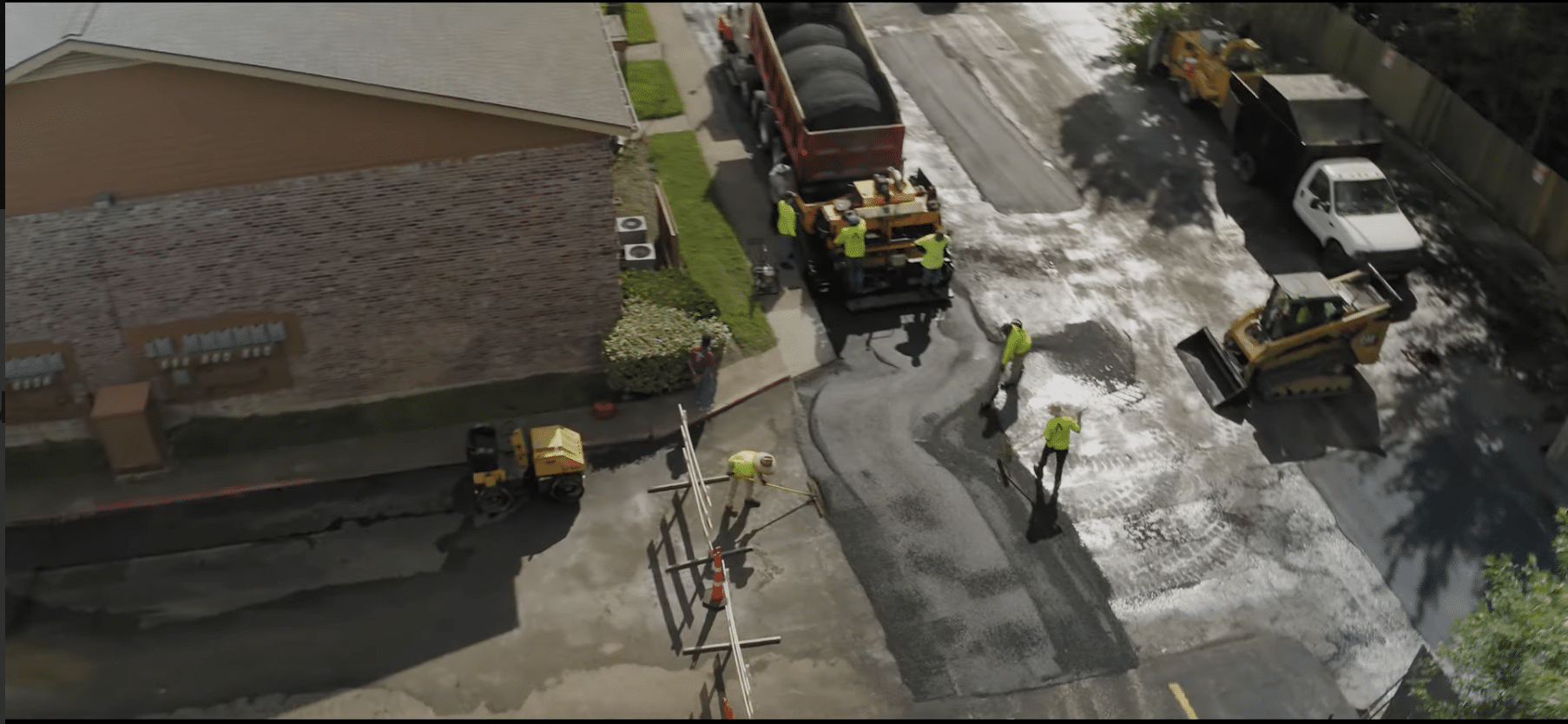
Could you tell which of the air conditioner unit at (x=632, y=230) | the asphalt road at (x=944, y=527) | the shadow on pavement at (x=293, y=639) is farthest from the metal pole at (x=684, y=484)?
the air conditioner unit at (x=632, y=230)

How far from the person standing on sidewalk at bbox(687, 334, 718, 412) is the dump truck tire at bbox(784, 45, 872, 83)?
7.80 metres

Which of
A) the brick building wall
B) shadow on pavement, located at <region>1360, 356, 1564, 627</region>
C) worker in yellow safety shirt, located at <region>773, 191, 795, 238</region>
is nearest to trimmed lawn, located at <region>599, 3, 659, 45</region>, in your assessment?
worker in yellow safety shirt, located at <region>773, 191, 795, 238</region>

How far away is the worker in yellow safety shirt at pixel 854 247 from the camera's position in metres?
21.9

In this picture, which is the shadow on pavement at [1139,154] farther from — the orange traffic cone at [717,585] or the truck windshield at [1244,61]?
the orange traffic cone at [717,585]

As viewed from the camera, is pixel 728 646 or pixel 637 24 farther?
pixel 637 24

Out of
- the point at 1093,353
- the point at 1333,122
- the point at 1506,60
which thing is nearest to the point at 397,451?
the point at 1093,353

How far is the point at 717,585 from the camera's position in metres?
17.0

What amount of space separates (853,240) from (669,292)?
3.52 m

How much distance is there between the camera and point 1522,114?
93.2 ft

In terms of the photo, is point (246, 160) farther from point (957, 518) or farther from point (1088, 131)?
point (1088, 131)

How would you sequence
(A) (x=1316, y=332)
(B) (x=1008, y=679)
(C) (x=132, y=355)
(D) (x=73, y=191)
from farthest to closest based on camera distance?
1. (A) (x=1316, y=332)
2. (C) (x=132, y=355)
3. (D) (x=73, y=191)
4. (B) (x=1008, y=679)

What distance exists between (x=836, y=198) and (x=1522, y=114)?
56.8ft

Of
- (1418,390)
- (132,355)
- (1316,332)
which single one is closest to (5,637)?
(132,355)

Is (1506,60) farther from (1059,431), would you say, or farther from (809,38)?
(1059,431)
